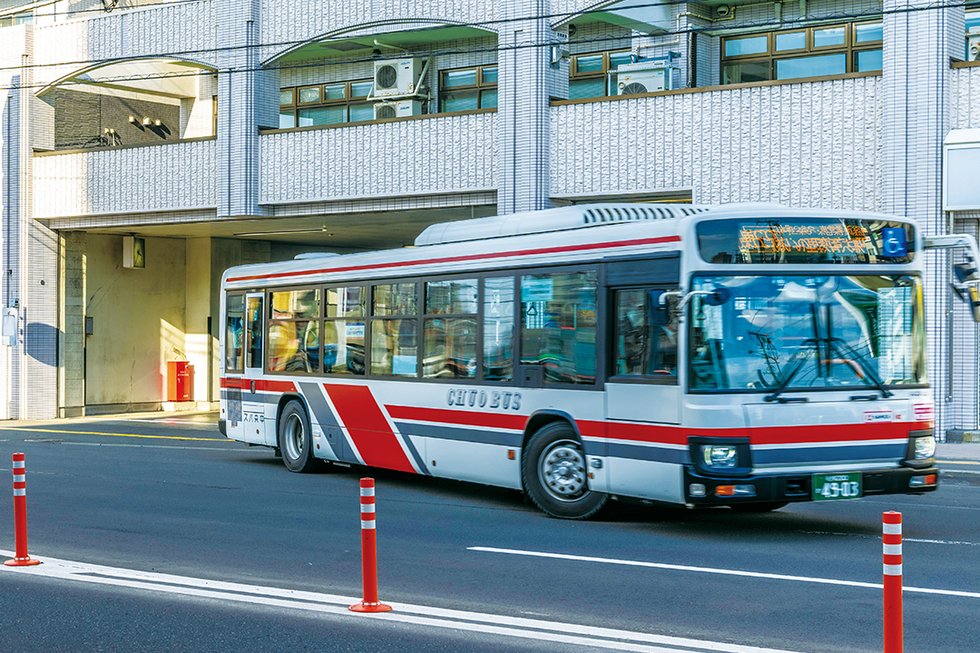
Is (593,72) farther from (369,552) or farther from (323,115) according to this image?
(369,552)

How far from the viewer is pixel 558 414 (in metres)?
13.3

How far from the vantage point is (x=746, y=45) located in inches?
1001

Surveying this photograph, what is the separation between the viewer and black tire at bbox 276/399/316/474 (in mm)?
18141

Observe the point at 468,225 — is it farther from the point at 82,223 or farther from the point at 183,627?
the point at 82,223

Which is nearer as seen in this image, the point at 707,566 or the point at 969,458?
the point at 707,566

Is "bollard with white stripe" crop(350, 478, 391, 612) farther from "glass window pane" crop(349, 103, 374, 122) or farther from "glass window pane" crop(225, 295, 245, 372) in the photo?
"glass window pane" crop(349, 103, 374, 122)

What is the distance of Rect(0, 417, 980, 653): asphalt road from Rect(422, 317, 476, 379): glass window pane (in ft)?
4.62

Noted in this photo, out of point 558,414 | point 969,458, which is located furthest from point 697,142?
point 558,414

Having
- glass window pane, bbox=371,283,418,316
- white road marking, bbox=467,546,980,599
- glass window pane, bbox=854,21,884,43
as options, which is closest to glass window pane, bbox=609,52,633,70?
glass window pane, bbox=854,21,884,43

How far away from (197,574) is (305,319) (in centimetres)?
808

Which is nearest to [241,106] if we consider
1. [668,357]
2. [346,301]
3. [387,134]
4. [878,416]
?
[387,134]

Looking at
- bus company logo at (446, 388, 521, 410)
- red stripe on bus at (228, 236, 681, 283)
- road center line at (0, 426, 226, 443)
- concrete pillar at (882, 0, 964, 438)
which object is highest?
concrete pillar at (882, 0, 964, 438)

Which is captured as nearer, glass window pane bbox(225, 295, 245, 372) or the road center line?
glass window pane bbox(225, 295, 245, 372)

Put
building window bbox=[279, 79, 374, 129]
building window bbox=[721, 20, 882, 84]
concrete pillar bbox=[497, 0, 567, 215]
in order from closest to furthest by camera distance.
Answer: building window bbox=[721, 20, 882, 84] → concrete pillar bbox=[497, 0, 567, 215] → building window bbox=[279, 79, 374, 129]
